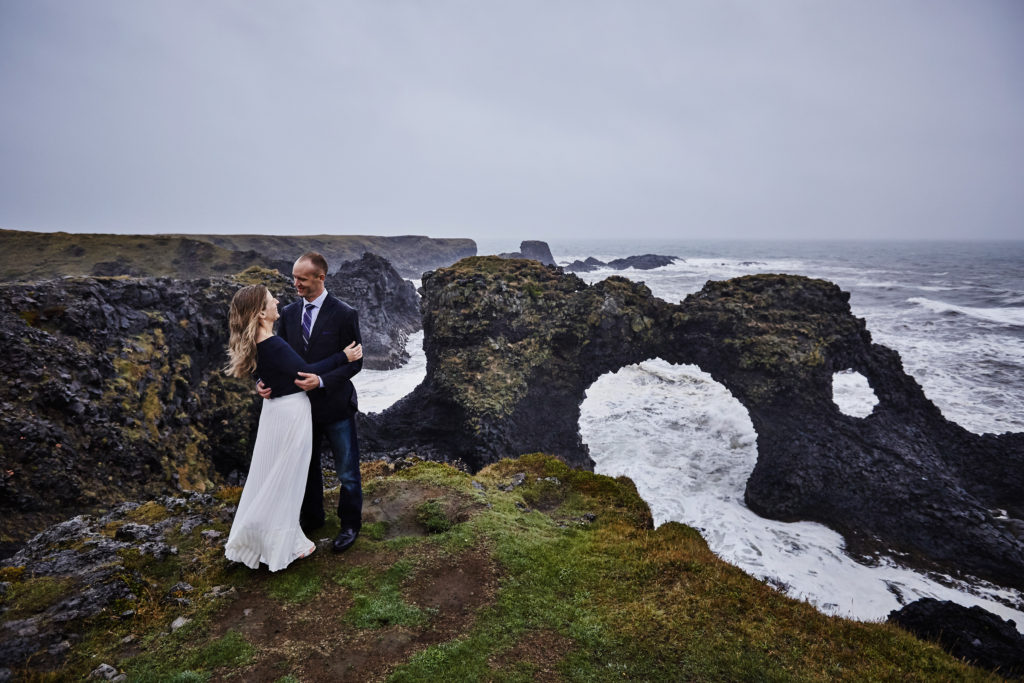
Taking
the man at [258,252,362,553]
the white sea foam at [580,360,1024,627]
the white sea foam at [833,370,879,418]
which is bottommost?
the white sea foam at [580,360,1024,627]

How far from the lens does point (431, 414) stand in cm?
2098

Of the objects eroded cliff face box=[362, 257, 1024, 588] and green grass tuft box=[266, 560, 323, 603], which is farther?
eroded cliff face box=[362, 257, 1024, 588]

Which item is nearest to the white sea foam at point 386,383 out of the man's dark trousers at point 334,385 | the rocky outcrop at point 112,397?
the rocky outcrop at point 112,397

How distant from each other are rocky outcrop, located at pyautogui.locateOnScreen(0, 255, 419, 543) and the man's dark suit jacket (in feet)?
28.4

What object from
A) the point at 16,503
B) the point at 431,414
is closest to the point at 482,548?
the point at 16,503

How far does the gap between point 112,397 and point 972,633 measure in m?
21.2

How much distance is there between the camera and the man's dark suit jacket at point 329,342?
572cm

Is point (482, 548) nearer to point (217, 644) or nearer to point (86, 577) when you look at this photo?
point (217, 644)

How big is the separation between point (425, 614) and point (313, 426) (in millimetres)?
2791

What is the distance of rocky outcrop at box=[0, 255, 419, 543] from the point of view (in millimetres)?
10203

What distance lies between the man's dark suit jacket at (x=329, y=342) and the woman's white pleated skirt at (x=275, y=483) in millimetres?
290

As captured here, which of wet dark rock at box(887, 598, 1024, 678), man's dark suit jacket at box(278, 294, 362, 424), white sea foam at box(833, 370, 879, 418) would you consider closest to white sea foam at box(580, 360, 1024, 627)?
wet dark rock at box(887, 598, 1024, 678)

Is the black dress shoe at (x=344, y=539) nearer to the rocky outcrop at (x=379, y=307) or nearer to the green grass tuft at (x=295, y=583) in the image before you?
the green grass tuft at (x=295, y=583)

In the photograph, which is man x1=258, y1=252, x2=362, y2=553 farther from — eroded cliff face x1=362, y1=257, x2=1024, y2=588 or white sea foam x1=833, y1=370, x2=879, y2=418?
white sea foam x1=833, y1=370, x2=879, y2=418
